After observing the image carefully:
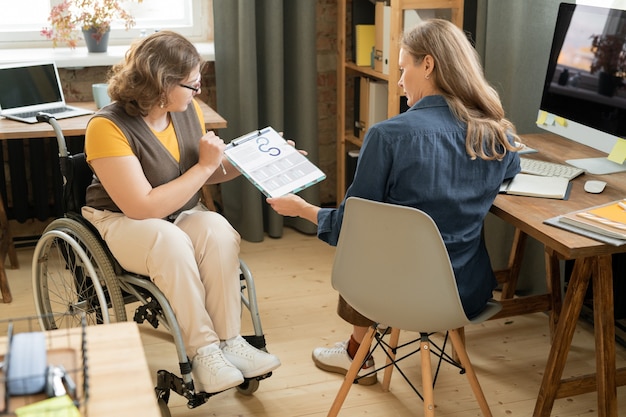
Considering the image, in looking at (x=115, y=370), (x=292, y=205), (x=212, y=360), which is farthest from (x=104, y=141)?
(x=115, y=370)

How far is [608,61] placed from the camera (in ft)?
7.90

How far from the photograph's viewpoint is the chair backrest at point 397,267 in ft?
6.14

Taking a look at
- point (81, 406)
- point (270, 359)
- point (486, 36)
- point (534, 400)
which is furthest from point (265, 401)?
point (486, 36)

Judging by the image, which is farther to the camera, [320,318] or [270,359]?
[320,318]

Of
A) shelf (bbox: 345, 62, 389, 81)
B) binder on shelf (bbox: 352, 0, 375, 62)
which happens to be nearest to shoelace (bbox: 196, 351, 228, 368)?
shelf (bbox: 345, 62, 389, 81)

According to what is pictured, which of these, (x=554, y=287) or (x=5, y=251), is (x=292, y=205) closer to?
(x=554, y=287)

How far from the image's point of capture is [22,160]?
354cm

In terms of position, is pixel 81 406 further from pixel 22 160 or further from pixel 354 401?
pixel 22 160

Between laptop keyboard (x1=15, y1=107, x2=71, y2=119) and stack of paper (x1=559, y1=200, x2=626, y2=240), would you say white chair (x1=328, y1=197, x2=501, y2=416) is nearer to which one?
stack of paper (x1=559, y1=200, x2=626, y2=240)

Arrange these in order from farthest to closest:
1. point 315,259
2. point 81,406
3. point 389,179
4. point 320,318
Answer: point 315,259
point 320,318
point 389,179
point 81,406

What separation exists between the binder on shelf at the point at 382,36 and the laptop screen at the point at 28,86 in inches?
50.3

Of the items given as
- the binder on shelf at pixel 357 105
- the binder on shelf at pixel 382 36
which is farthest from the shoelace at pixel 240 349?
the binder on shelf at pixel 357 105

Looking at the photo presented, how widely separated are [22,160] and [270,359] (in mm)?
1802

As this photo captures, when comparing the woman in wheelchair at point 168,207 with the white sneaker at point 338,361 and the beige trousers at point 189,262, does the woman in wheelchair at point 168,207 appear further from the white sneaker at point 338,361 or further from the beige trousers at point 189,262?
the white sneaker at point 338,361
